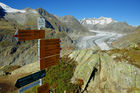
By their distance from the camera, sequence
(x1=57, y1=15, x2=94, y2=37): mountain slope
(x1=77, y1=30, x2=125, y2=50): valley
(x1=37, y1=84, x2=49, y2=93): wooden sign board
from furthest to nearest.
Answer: (x1=57, y1=15, x2=94, y2=37): mountain slope < (x1=77, y1=30, x2=125, y2=50): valley < (x1=37, y1=84, x2=49, y2=93): wooden sign board

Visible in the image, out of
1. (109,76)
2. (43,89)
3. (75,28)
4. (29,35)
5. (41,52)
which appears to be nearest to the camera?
(29,35)

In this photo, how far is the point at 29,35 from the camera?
14.1 ft

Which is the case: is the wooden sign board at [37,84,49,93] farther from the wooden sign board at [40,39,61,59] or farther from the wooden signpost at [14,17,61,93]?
the wooden sign board at [40,39,61,59]

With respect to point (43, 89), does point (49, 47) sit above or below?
above

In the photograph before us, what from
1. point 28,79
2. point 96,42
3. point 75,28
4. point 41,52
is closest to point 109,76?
point 41,52

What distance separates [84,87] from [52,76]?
143 inches

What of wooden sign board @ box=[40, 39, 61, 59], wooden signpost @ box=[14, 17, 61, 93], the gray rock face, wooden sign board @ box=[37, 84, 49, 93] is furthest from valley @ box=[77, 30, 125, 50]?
wooden sign board @ box=[37, 84, 49, 93]

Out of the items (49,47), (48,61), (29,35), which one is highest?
(29,35)

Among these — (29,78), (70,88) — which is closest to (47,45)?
(29,78)

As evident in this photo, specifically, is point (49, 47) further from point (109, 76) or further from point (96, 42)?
point (96, 42)

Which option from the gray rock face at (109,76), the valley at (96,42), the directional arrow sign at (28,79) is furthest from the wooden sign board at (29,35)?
the valley at (96,42)

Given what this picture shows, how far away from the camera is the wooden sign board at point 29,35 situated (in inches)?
160

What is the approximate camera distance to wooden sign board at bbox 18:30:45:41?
4070 mm

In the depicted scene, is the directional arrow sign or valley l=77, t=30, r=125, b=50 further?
valley l=77, t=30, r=125, b=50
